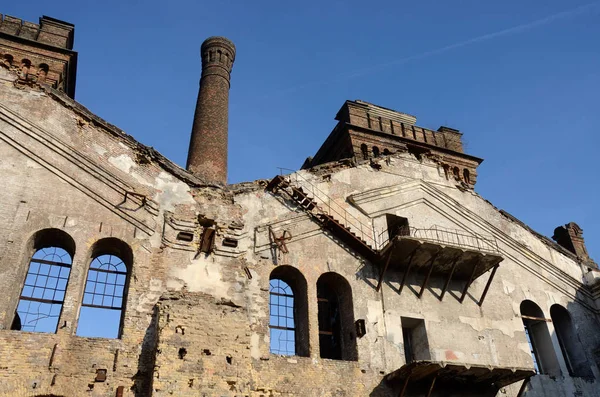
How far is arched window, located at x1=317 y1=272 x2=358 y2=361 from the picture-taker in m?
14.3

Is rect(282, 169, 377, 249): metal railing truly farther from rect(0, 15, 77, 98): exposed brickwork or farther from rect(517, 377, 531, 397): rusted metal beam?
rect(0, 15, 77, 98): exposed brickwork

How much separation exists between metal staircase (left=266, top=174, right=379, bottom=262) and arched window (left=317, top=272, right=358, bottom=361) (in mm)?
1071

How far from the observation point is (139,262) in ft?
42.3

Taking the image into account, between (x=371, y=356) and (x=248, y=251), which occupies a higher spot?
(x=248, y=251)

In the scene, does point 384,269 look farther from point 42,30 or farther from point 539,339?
point 42,30

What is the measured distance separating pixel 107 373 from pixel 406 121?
734 inches

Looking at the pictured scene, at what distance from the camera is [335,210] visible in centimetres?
1614

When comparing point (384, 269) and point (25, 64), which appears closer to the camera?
point (384, 269)

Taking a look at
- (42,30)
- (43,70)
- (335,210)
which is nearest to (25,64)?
(43,70)

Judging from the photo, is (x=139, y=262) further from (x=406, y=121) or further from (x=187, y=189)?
(x=406, y=121)

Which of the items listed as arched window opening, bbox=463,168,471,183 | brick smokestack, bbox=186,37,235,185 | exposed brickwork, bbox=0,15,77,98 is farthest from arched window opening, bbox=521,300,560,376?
exposed brickwork, bbox=0,15,77,98

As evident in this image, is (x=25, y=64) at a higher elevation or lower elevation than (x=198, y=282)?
higher

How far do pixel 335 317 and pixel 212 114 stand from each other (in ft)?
32.8

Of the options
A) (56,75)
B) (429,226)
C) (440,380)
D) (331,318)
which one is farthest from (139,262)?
(56,75)
